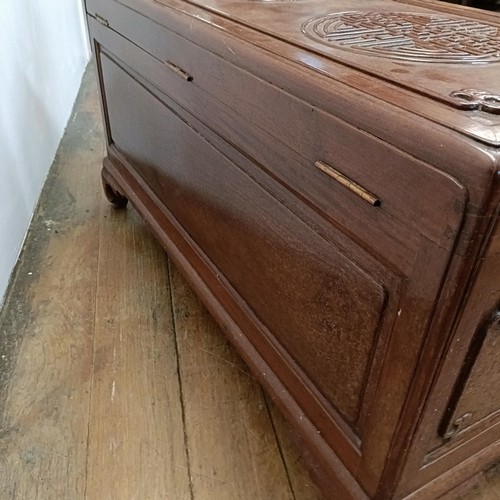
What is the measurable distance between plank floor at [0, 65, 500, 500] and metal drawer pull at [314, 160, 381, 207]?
1.81ft

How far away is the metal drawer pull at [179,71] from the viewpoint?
856 mm

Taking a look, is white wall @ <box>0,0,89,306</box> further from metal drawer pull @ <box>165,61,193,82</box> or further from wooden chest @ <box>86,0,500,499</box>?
metal drawer pull @ <box>165,61,193,82</box>

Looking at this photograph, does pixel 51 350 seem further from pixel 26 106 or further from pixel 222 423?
pixel 26 106

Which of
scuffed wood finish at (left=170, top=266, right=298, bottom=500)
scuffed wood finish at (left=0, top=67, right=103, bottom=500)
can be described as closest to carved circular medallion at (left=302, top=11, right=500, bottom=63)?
scuffed wood finish at (left=170, top=266, right=298, bottom=500)

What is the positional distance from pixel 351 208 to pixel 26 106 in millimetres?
1339

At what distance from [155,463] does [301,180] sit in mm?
553

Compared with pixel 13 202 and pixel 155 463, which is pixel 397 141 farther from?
pixel 13 202

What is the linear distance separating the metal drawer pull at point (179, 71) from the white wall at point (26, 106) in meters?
0.62

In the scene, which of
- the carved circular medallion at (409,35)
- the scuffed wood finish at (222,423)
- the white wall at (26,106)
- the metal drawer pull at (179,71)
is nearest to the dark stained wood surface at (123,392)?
the scuffed wood finish at (222,423)

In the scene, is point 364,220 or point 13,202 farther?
point 13,202

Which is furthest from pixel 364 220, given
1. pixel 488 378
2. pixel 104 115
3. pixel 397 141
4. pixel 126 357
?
pixel 104 115

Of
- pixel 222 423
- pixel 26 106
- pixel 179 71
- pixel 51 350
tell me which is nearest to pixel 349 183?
pixel 179 71

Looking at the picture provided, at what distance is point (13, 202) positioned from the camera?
54.6 inches

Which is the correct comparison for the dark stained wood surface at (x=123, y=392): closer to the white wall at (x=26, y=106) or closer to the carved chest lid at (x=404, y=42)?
the white wall at (x=26, y=106)
